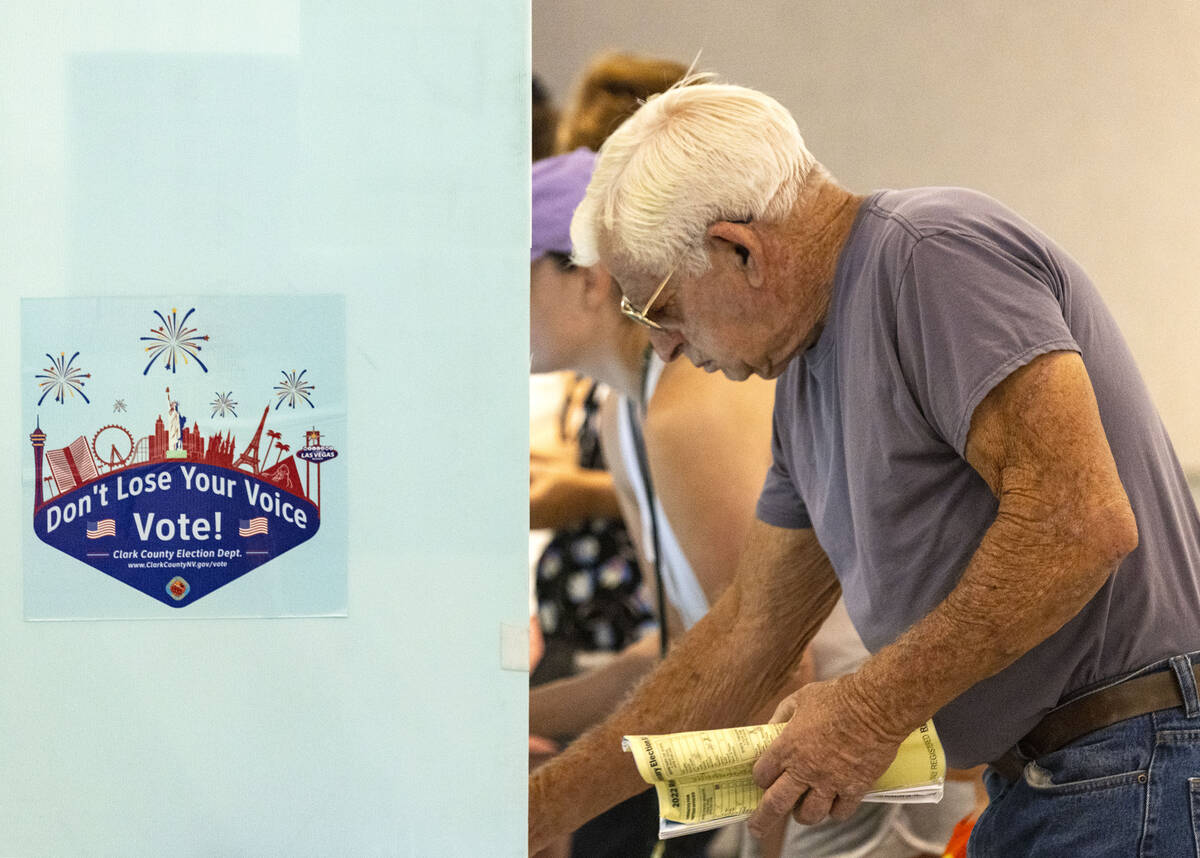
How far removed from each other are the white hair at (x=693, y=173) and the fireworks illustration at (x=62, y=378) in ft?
1.65

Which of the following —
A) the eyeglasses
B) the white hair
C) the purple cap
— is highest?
the purple cap

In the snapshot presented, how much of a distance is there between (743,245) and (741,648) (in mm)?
490

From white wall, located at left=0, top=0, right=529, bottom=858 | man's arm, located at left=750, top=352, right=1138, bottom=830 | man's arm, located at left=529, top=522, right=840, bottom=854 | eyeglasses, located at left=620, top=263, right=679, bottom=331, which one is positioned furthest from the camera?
man's arm, located at left=529, top=522, right=840, bottom=854

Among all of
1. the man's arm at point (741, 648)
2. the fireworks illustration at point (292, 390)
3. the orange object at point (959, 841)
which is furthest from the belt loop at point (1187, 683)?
the fireworks illustration at point (292, 390)

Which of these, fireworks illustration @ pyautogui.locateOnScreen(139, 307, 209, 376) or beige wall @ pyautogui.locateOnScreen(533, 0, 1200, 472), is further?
beige wall @ pyautogui.locateOnScreen(533, 0, 1200, 472)

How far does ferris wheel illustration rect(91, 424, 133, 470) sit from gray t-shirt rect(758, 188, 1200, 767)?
59 centimetres

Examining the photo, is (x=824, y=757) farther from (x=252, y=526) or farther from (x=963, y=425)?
(x=252, y=526)

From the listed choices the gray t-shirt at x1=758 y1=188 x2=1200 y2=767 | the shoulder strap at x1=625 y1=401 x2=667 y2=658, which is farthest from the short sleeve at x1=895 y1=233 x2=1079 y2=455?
the shoulder strap at x1=625 y1=401 x2=667 y2=658

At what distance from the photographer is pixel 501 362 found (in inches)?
28.2

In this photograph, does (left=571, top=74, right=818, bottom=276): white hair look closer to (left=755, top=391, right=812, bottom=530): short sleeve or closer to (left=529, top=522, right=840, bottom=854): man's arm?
(left=755, top=391, right=812, bottom=530): short sleeve

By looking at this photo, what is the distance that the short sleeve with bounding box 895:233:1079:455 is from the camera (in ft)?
2.70

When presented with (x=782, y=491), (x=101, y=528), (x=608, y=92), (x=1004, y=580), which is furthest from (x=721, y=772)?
(x=608, y=92)

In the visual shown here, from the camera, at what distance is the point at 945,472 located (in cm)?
95

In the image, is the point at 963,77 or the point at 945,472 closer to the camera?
the point at 945,472
